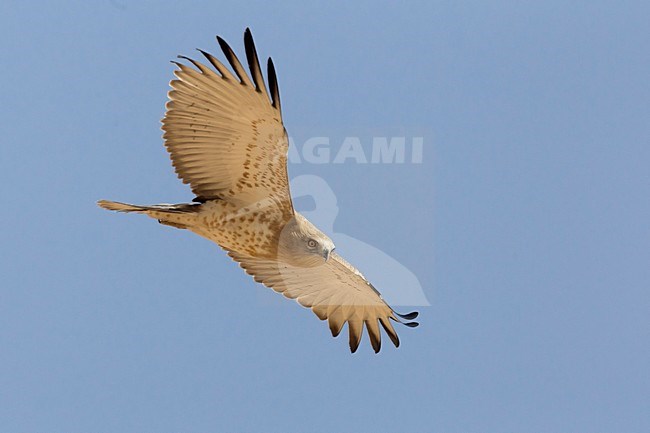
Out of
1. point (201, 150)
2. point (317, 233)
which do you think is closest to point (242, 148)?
point (201, 150)

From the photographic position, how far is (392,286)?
1372cm

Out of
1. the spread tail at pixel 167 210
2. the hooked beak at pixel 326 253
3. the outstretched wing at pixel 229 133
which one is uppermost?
the outstretched wing at pixel 229 133

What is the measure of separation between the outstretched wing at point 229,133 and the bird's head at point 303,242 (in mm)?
218

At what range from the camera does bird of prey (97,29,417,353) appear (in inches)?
448

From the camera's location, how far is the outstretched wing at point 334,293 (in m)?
13.7

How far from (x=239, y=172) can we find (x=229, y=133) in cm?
58

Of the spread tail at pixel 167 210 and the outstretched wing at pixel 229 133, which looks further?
the spread tail at pixel 167 210

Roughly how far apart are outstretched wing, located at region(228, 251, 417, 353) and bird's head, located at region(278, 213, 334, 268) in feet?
3.20

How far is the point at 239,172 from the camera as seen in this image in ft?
40.0

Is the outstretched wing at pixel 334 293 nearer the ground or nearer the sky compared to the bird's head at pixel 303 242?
nearer the ground

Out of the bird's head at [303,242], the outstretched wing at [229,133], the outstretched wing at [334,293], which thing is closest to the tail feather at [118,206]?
the outstretched wing at [229,133]

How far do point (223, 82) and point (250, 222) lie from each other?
1802 millimetres

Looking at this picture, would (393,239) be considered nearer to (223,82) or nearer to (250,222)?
(250,222)

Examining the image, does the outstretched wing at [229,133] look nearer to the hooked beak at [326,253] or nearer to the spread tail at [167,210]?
the spread tail at [167,210]
